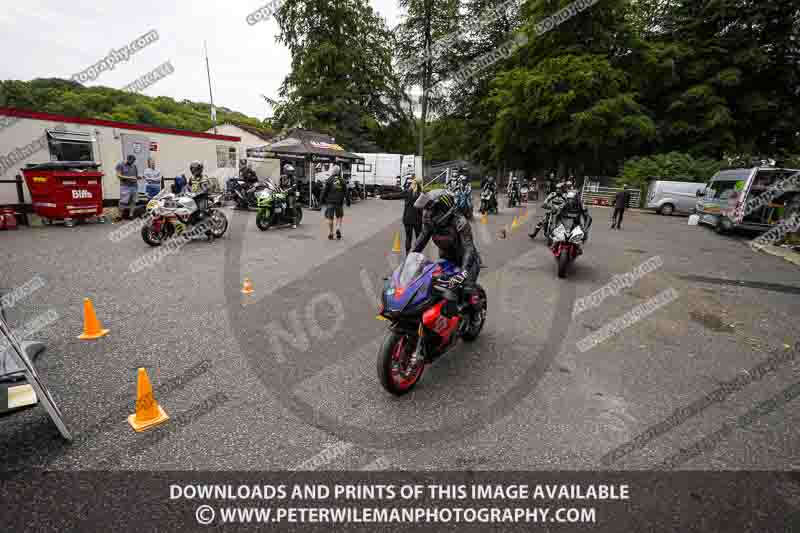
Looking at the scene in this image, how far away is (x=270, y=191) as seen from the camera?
496 inches

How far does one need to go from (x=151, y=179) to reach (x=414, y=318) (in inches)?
513

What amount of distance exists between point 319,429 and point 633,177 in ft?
96.8

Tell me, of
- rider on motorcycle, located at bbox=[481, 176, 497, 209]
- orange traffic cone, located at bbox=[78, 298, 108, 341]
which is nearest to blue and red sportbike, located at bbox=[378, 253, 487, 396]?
orange traffic cone, located at bbox=[78, 298, 108, 341]

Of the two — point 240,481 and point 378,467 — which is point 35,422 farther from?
point 378,467

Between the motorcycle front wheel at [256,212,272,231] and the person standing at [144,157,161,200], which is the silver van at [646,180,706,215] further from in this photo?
the person standing at [144,157,161,200]

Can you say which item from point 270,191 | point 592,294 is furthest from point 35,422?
point 270,191

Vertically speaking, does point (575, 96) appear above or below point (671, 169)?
above

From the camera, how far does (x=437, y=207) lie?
418 centimetres

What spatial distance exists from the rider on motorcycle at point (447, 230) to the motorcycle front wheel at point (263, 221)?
365 inches

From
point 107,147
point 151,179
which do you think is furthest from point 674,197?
point 107,147

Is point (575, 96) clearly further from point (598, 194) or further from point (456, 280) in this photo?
point (456, 280)

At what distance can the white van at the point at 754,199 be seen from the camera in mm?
13742

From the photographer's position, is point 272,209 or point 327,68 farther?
point 327,68

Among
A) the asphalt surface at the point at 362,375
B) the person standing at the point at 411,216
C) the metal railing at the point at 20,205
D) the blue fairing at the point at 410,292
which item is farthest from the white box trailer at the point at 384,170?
the blue fairing at the point at 410,292
